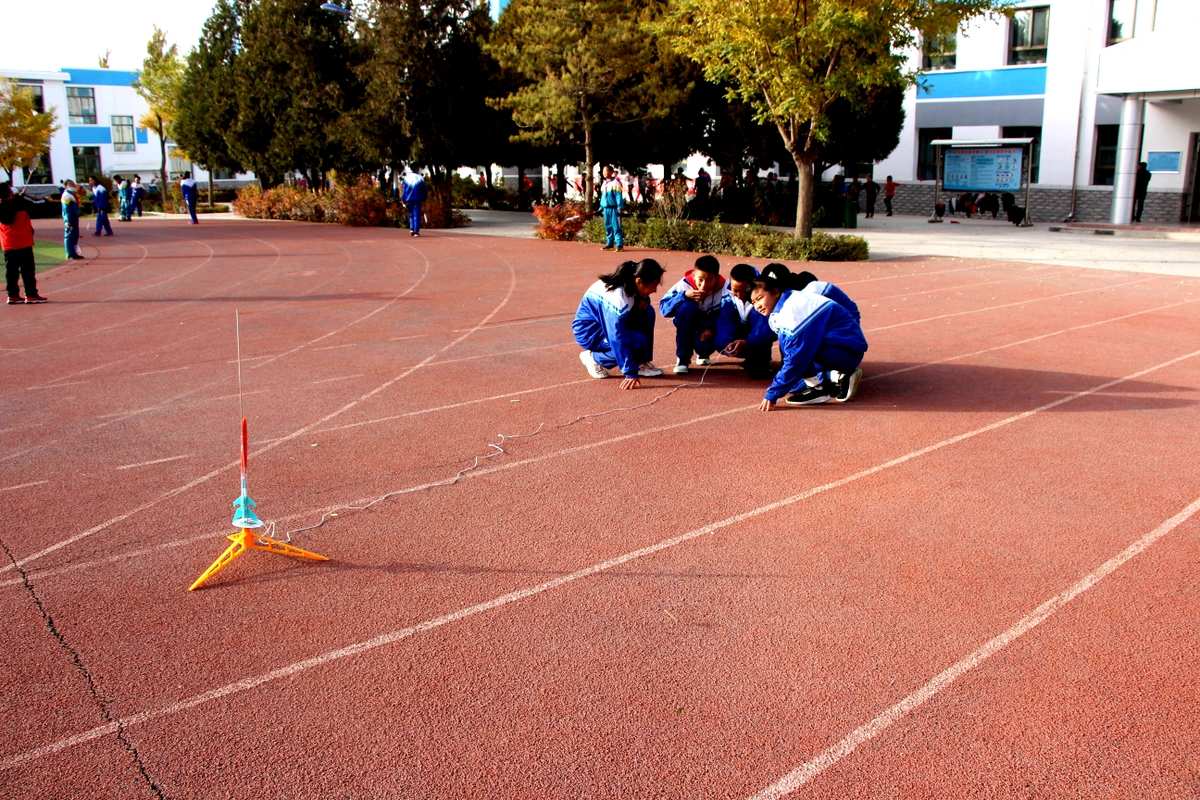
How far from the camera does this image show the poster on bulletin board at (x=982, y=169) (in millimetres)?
29656

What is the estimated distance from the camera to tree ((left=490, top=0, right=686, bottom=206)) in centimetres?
2533

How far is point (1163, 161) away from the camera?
96.2ft

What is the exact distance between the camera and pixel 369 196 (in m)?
35.1

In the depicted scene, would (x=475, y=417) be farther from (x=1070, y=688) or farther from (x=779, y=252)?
(x=779, y=252)

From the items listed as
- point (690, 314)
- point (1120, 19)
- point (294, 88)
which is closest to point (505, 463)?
point (690, 314)

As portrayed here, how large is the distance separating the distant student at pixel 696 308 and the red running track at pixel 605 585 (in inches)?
20.0

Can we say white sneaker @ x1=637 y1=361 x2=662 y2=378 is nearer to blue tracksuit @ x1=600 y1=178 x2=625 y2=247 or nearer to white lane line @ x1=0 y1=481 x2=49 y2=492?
white lane line @ x1=0 y1=481 x2=49 y2=492

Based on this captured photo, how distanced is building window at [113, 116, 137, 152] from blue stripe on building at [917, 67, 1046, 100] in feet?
187

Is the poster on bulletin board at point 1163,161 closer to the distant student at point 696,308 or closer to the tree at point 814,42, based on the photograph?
the tree at point 814,42

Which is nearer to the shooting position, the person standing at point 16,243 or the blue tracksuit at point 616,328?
the blue tracksuit at point 616,328

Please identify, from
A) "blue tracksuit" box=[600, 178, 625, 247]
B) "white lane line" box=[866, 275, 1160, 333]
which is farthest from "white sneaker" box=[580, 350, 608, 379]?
"blue tracksuit" box=[600, 178, 625, 247]

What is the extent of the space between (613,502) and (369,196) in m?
30.5

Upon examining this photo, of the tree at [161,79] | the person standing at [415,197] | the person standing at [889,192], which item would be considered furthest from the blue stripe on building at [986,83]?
the tree at [161,79]

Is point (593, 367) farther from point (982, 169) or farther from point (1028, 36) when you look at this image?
point (1028, 36)
